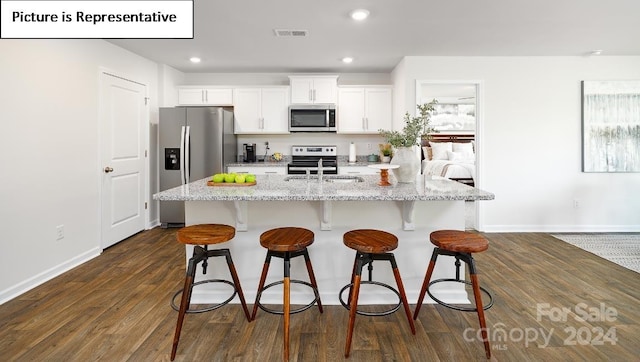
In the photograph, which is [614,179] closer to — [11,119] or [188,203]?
[188,203]

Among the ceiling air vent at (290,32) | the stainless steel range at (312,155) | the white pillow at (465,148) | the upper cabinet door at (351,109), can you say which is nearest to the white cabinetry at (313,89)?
the upper cabinet door at (351,109)

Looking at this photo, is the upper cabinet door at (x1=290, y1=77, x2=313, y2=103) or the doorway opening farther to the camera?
the doorway opening

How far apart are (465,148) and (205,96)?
604cm

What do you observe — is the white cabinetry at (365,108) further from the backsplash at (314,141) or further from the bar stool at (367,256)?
the bar stool at (367,256)

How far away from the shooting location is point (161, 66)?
4.88m

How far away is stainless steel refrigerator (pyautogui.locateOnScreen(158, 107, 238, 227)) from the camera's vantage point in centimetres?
468

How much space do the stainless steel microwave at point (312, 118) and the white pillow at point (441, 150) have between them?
159 inches

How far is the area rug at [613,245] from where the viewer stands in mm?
3418

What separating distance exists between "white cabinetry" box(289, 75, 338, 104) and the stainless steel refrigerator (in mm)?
1113

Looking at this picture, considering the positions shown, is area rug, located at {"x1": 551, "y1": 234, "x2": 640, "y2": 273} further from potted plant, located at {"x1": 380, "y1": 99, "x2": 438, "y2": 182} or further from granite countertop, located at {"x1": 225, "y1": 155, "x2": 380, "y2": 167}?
granite countertop, located at {"x1": 225, "y1": 155, "x2": 380, "y2": 167}

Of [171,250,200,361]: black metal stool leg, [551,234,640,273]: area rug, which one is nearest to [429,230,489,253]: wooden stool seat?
[171,250,200,361]: black metal stool leg

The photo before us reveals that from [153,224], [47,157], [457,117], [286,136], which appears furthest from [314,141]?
[457,117]

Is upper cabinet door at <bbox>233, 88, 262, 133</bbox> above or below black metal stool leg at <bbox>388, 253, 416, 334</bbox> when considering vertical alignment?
above

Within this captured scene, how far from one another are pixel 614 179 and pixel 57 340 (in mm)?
6039
